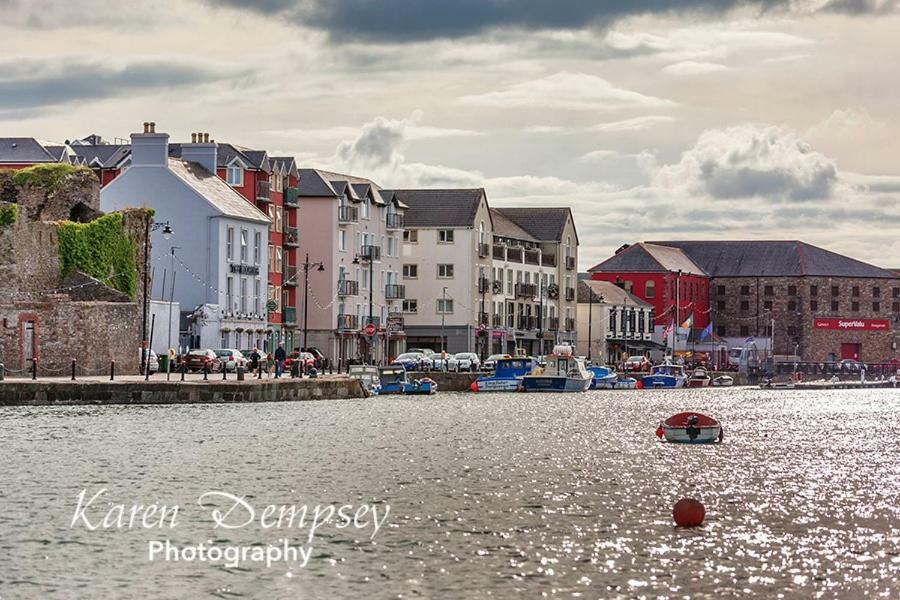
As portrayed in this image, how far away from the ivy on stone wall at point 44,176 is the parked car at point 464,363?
47.5 metres

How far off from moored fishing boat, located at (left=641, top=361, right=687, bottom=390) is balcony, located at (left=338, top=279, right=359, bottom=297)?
85.1 ft

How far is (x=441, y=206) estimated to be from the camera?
545ft

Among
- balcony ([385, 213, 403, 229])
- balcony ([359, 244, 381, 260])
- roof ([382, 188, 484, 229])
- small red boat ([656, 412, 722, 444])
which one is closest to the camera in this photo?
small red boat ([656, 412, 722, 444])

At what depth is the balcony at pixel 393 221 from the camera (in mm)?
157750

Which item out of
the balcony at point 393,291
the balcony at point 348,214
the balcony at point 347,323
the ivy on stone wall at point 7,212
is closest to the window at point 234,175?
the balcony at point 348,214

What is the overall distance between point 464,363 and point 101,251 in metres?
48.5

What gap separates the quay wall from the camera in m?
72.9

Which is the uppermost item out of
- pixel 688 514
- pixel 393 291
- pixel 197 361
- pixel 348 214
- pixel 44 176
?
pixel 348 214

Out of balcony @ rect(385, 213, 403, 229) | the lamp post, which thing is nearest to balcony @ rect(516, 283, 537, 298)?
balcony @ rect(385, 213, 403, 229)

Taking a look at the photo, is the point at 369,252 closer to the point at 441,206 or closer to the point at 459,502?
the point at 441,206

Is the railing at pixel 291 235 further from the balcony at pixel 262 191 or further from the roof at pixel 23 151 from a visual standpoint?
the roof at pixel 23 151

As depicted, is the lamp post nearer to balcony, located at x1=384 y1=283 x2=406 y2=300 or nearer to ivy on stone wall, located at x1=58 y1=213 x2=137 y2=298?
ivy on stone wall, located at x1=58 y1=213 x2=137 y2=298

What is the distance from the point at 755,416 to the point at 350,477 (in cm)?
5241

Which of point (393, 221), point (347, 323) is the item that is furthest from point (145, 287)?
point (393, 221)
